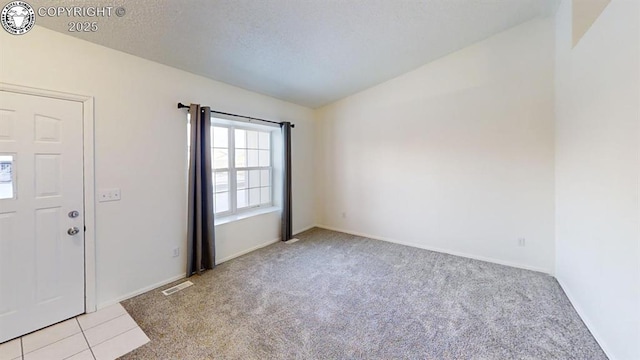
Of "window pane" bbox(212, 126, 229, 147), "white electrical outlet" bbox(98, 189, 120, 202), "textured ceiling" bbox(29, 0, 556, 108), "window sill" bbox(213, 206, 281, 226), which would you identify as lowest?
"window sill" bbox(213, 206, 281, 226)

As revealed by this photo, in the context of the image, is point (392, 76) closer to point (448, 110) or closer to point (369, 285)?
point (448, 110)

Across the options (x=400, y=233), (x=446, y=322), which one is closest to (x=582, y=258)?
(x=446, y=322)

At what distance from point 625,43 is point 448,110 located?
7.02 feet

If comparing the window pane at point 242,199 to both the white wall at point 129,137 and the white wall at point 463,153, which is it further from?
the white wall at point 463,153

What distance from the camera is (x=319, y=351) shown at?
1834mm

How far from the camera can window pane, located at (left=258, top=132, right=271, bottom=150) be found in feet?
14.5

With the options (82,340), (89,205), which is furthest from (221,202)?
(82,340)

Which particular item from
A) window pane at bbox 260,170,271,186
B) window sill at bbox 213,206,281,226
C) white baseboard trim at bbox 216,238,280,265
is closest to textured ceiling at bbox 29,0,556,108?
window pane at bbox 260,170,271,186

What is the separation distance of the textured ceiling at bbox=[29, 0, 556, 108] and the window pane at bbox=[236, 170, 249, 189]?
1.28 meters

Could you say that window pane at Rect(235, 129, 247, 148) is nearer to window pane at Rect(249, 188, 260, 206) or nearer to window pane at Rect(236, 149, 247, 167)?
window pane at Rect(236, 149, 247, 167)

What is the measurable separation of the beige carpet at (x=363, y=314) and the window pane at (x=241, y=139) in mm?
1757

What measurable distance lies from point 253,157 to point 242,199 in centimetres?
73

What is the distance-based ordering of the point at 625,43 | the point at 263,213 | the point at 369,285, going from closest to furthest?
1. the point at 625,43
2. the point at 369,285
3. the point at 263,213

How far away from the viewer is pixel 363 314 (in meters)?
2.28
